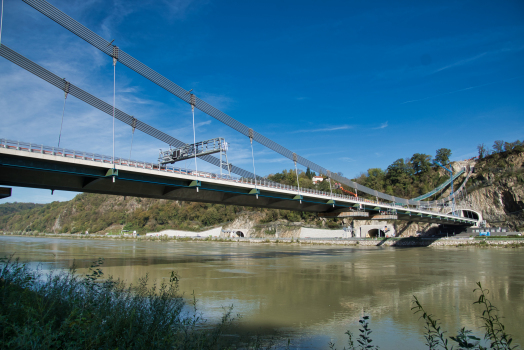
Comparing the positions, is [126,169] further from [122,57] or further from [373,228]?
[373,228]

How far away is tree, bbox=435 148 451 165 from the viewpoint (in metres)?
107

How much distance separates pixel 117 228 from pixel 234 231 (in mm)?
83551

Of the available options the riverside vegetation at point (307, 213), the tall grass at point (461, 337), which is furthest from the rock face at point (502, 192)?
the tall grass at point (461, 337)

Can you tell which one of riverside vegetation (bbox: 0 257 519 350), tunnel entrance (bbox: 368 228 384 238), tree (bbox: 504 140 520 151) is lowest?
tunnel entrance (bbox: 368 228 384 238)

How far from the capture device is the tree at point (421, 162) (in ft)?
360

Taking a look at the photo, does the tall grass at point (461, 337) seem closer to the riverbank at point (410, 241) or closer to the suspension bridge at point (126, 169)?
the suspension bridge at point (126, 169)

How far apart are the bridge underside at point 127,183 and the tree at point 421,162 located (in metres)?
80.4

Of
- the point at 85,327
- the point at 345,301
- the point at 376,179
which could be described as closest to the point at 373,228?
the point at 376,179

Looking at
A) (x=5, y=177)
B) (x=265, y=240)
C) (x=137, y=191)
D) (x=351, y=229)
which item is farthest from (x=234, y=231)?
(x=5, y=177)

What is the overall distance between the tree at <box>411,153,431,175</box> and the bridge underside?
80.4 m

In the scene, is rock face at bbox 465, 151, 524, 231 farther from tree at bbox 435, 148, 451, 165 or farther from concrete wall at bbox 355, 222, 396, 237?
concrete wall at bbox 355, 222, 396, 237

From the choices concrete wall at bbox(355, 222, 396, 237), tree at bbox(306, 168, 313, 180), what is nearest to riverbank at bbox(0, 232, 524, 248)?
concrete wall at bbox(355, 222, 396, 237)

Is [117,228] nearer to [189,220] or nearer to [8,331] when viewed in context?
[189,220]

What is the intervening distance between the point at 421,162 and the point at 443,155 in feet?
22.7
